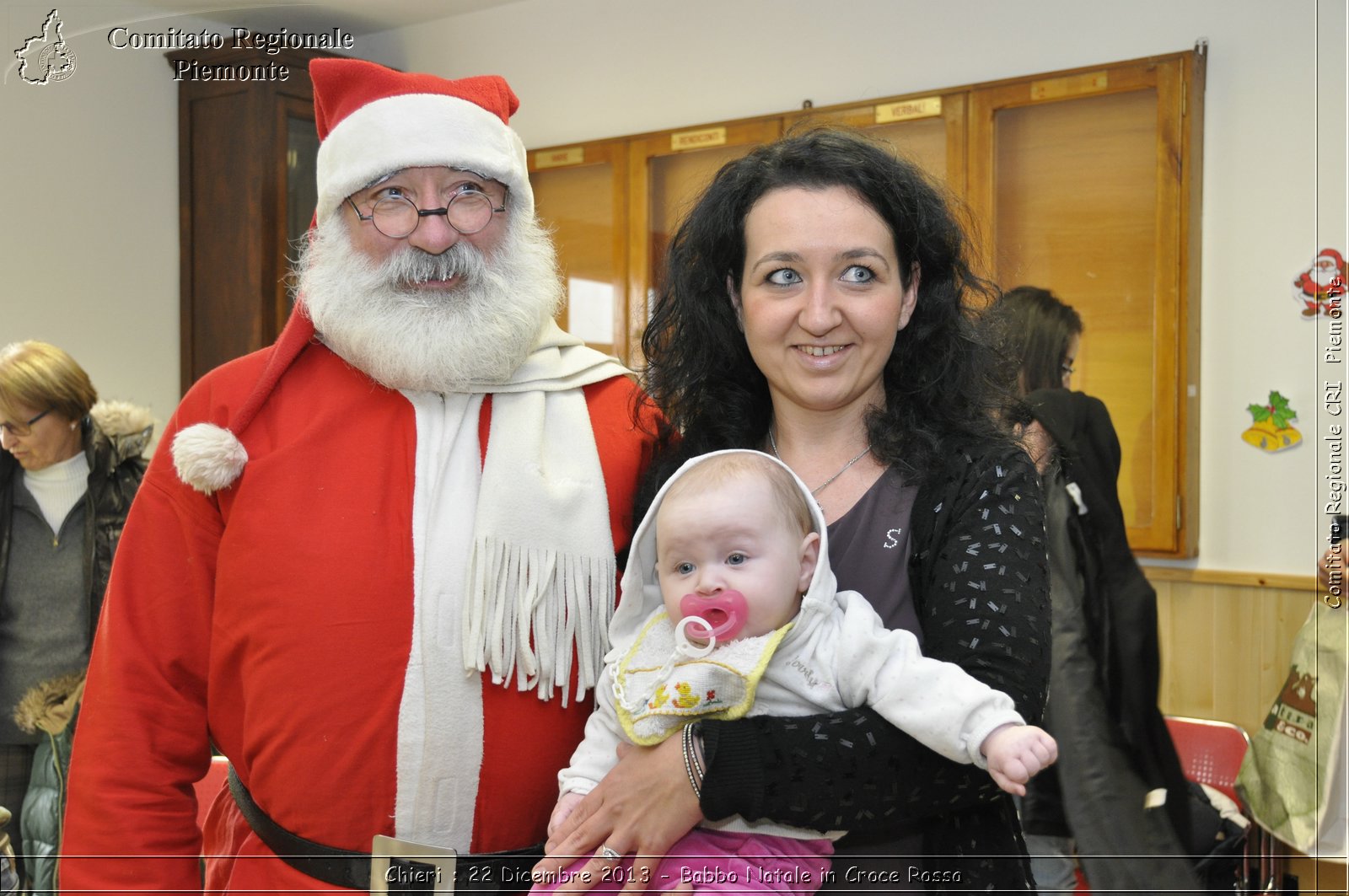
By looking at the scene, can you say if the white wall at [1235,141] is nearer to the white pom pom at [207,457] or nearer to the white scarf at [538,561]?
the white scarf at [538,561]

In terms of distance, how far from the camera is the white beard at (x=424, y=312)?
1.62m

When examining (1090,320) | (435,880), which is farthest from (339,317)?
(1090,320)

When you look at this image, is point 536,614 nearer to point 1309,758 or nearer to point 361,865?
point 361,865

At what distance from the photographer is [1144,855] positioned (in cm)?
265

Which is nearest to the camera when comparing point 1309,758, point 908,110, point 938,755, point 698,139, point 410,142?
point 938,755

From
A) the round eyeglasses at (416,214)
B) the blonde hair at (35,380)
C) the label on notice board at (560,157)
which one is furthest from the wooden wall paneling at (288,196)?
the round eyeglasses at (416,214)

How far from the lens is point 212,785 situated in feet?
7.41

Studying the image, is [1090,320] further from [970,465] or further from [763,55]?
[970,465]

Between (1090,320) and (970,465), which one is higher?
(1090,320)

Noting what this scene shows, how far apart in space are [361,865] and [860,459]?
0.89 metres

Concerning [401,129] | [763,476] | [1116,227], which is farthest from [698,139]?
[763,476]

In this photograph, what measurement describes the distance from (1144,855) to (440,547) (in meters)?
2.04

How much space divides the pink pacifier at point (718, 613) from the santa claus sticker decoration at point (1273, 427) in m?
3.14

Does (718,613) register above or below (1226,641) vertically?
above
